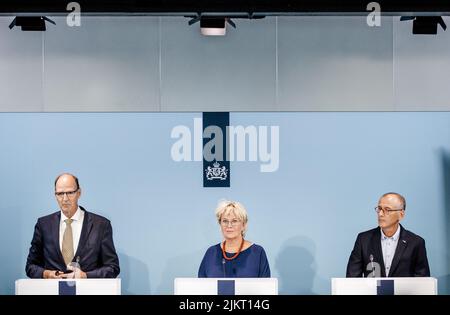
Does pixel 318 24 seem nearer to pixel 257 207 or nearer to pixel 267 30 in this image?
pixel 267 30

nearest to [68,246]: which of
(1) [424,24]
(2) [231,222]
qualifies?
(2) [231,222]

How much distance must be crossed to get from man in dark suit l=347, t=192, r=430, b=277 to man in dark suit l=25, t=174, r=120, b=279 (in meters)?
1.68

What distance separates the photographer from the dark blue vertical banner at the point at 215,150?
6.23m

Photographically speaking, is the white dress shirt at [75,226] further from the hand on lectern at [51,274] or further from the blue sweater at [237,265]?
the blue sweater at [237,265]

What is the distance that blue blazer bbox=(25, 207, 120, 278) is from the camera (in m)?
5.08

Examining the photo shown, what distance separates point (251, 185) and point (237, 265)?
1.75m

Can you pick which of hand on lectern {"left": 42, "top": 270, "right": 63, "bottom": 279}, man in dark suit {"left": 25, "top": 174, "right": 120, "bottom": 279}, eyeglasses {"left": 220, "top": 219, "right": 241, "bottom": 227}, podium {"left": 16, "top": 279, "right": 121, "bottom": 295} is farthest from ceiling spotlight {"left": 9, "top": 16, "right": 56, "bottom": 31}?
podium {"left": 16, "top": 279, "right": 121, "bottom": 295}

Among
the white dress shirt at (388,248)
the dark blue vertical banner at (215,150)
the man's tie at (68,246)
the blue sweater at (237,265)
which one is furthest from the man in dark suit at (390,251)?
the man's tie at (68,246)

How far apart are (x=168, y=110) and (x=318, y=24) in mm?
1469

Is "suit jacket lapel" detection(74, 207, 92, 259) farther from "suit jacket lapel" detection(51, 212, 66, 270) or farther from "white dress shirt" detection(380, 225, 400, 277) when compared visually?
"white dress shirt" detection(380, 225, 400, 277)

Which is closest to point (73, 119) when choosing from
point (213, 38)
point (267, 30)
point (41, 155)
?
point (41, 155)

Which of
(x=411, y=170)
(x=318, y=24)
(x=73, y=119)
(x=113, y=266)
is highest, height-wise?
(x=318, y=24)
